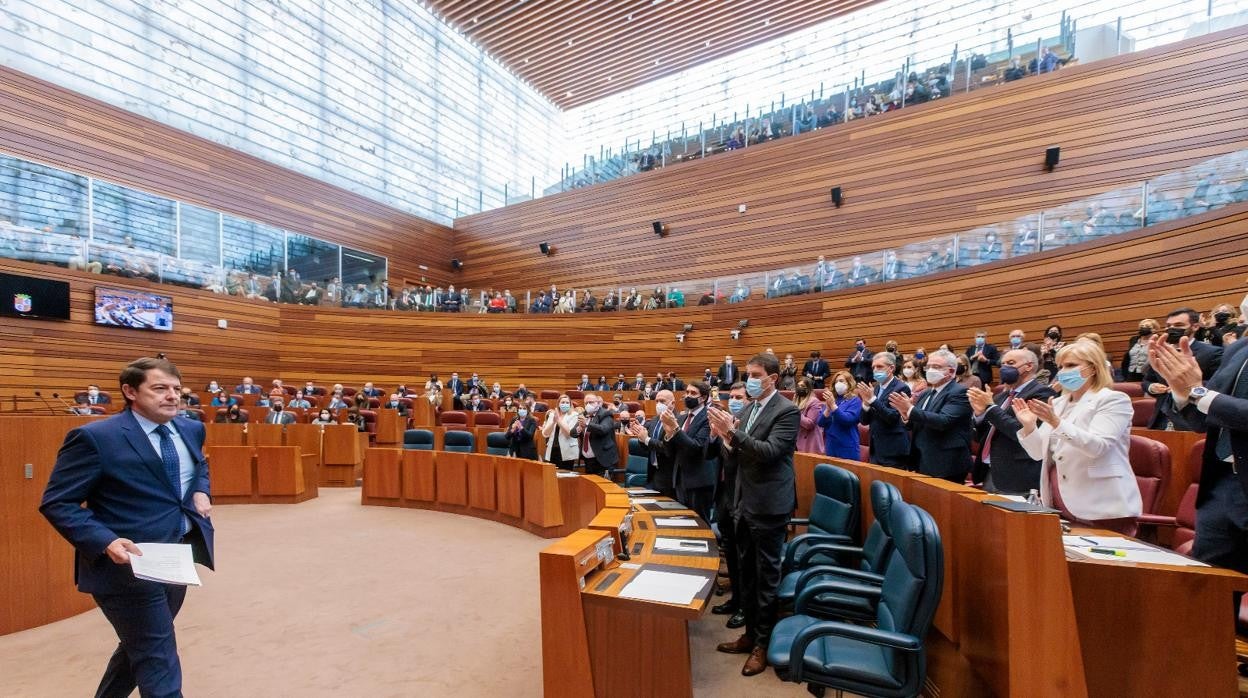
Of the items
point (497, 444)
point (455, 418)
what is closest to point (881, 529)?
point (497, 444)

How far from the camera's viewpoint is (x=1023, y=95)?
10570mm

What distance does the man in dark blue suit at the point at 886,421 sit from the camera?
12.9 feet

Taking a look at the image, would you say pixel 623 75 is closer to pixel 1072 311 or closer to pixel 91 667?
pixel 1072 311

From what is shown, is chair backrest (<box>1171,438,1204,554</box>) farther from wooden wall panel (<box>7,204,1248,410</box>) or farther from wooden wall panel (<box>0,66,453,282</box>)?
wooden wall panel (<box>0,66,453,282</box>)

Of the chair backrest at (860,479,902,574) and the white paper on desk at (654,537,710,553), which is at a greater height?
the chair backrest at (860,479,902,574)

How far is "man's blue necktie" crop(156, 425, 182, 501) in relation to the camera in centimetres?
204

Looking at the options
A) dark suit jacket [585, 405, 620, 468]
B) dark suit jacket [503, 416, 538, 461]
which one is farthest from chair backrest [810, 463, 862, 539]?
dark suit jacket [503, 416, 538, 461]

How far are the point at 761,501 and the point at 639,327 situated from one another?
1064 cm

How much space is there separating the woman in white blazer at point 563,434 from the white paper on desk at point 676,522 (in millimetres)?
2933

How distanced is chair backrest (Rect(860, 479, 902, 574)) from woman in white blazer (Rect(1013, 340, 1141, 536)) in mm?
651

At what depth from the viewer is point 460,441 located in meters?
7.33

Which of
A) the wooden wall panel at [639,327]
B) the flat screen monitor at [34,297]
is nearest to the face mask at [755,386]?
the wooden wall panel at [639,327]

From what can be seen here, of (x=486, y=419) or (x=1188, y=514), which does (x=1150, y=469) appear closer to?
(x=1188, y=514)

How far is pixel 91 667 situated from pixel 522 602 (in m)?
2.17
